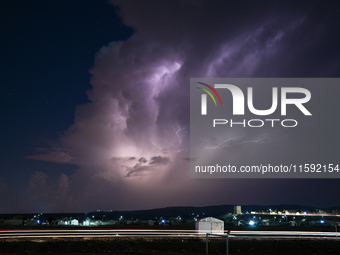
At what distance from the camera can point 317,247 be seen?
1374 inches

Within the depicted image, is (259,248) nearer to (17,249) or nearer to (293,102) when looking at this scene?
(293,102)

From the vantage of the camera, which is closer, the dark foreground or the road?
the dark foreground

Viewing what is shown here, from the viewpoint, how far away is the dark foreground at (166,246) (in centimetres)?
2875

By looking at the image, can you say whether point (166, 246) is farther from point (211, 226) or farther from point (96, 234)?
point (211, 226)

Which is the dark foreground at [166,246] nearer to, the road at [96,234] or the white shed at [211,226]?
the road at [96,234]

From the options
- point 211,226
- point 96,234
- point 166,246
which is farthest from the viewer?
point 211,226

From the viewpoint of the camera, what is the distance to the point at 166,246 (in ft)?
104

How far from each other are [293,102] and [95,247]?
25684mm

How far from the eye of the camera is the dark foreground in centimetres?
2875

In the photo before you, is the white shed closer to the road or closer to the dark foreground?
the road

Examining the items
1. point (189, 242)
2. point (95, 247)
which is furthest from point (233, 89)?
point (95, 247)

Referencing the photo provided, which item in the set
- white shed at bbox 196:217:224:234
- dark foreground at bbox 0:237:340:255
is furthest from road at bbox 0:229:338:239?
dark foreground at bbox 0:237:340:255

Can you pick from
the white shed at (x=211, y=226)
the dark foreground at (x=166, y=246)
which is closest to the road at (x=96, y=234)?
the white shed at (x=211, y=226)

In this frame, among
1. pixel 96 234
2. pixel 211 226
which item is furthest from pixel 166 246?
pixel 211 226
